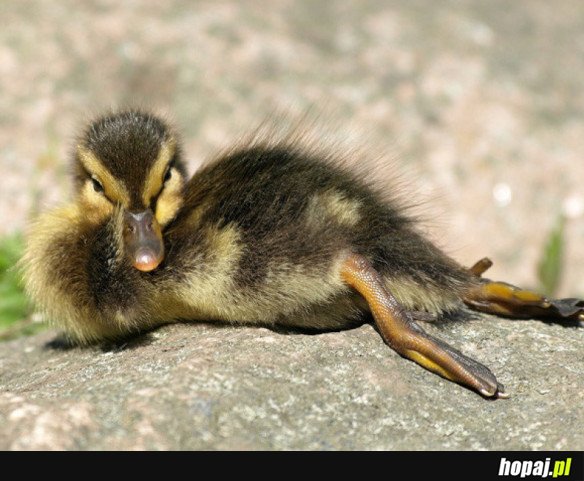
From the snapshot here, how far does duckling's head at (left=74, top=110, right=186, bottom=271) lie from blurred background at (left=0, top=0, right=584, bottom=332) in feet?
7.11

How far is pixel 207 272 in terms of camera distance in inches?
120

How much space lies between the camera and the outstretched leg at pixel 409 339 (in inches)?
107

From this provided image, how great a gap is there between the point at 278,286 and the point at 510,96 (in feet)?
11.6

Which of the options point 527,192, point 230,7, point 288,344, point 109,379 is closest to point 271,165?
point 288,344

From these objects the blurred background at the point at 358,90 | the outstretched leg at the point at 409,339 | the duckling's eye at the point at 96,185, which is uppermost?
the blurred background at the point at 358,90

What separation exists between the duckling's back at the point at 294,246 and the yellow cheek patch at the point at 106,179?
205 mm

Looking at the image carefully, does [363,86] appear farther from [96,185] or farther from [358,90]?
[96,185]

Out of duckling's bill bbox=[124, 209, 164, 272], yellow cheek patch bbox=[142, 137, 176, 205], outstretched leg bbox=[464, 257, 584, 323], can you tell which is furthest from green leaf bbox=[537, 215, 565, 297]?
duckling's bill bbox=[124, 209, 164, 272]

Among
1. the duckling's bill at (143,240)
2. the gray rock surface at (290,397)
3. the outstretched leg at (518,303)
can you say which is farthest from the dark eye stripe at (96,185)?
the outstretched leg at (518,303)

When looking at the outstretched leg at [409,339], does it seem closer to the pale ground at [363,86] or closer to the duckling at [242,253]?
the duckling at [242,253]

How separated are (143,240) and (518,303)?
1362 millimetres

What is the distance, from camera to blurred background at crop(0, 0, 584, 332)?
5.69 m

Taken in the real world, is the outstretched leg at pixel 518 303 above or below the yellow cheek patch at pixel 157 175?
below
